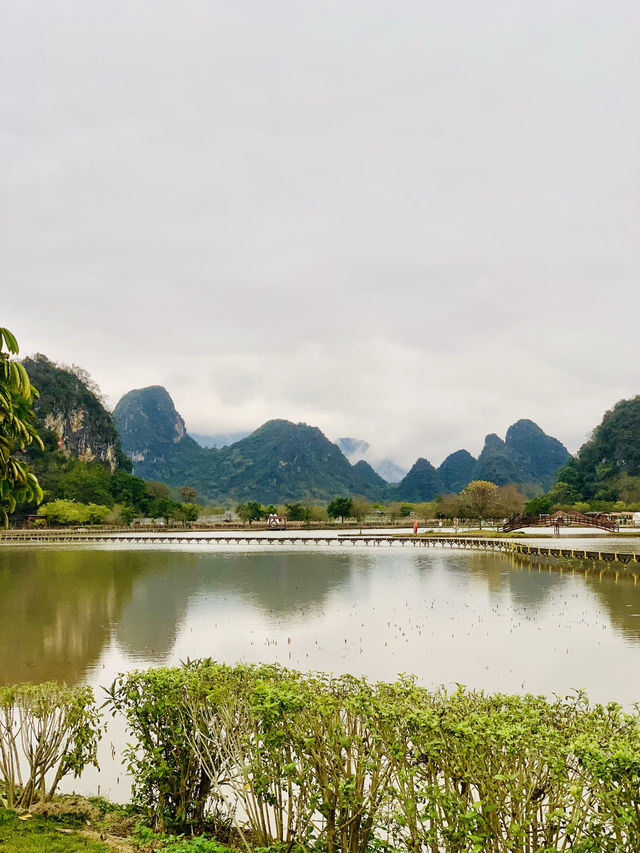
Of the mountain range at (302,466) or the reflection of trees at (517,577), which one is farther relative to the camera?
the mountain range at (302,466)

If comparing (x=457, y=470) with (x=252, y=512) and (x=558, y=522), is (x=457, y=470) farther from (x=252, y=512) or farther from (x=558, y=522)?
(x=558, y=522)

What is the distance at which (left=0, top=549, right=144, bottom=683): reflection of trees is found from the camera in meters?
12.2

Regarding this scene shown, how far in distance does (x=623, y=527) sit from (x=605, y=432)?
44654 millimetres

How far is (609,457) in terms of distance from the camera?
10281 cm

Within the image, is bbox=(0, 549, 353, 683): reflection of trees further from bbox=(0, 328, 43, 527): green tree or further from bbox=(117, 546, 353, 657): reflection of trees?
bbox=(0, 328, 43, 527): green tree

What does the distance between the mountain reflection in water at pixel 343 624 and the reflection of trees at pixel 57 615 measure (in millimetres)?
53

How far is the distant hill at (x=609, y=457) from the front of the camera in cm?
9569

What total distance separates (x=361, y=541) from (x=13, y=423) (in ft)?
175

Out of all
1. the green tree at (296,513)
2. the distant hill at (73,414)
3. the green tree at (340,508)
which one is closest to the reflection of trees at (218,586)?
the green tree at (340,508)

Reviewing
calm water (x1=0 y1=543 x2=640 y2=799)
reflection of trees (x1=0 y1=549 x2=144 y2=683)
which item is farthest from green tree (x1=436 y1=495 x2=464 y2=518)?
reflection of trees (x1=0 y1=549 x2=144 y2=683)

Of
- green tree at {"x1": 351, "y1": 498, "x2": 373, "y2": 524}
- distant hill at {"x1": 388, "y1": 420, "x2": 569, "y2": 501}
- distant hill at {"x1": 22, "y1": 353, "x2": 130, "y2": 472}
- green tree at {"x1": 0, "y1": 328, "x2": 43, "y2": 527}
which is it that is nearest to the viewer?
green tree at {"x1": 0, "y1": 328, "x2": 43, "y2": 527}

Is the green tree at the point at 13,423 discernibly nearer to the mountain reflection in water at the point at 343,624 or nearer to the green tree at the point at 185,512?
the mountain reflection in water at the point at 343,624

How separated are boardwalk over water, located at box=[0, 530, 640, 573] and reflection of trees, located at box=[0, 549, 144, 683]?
24116 mm

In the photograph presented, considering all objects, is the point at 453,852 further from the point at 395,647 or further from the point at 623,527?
the point at 623,527
